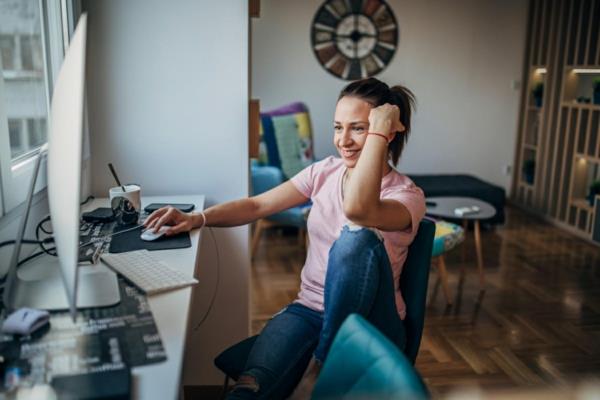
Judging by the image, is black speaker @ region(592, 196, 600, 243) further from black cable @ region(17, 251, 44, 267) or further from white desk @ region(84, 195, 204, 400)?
black cable @ region(17, 251, 44, 267)

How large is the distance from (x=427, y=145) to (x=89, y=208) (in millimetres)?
4105

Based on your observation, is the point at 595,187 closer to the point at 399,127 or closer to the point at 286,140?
the point at 286,140

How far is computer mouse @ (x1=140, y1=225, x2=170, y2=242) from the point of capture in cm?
149

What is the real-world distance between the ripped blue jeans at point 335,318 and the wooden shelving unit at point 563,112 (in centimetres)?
357

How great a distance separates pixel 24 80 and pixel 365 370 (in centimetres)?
131

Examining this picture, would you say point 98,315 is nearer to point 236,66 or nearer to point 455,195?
point 236,66

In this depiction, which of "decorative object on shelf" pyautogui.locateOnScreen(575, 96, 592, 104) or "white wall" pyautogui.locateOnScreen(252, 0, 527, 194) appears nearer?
"decorative object on shelf" pyautogui.locateOnScreen(575, 96, 592, 104)

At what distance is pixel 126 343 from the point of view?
941 millimetres

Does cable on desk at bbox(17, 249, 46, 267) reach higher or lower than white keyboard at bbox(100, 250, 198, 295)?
lower

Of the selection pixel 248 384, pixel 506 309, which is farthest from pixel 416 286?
pixel 506 309

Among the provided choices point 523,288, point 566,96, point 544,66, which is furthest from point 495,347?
point 544,66

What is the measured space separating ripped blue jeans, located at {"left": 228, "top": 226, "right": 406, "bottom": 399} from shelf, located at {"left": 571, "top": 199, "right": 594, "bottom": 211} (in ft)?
11.4

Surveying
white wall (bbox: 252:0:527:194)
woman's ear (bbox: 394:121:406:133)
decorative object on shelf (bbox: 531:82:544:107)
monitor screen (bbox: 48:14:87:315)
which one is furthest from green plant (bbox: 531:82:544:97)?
monitor screen (bbox: 48:14:87:315)

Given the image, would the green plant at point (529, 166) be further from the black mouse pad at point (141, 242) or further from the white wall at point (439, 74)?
the black mouse pad at point (141, 242)
